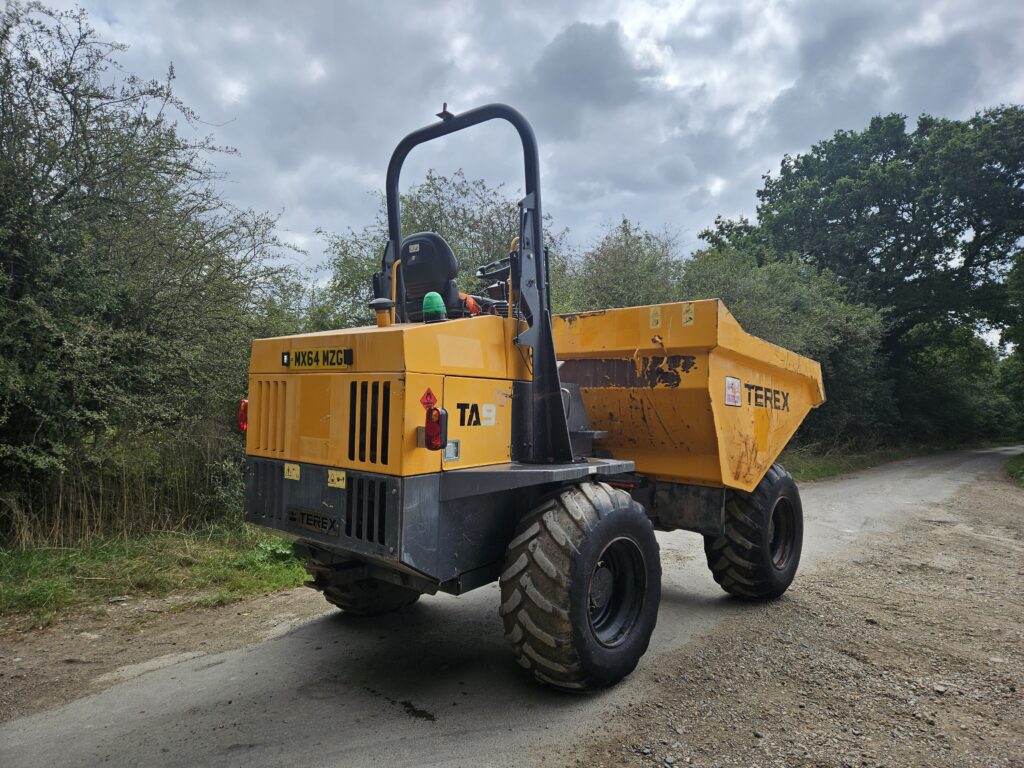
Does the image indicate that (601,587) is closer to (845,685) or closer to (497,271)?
(845,685)

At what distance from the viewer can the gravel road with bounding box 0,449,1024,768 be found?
2812 millimetres

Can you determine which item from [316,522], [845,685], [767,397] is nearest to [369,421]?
[316,522]

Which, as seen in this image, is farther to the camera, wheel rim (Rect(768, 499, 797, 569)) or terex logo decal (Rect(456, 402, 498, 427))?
wheel rim (Rect(768, 499, 797, 569))

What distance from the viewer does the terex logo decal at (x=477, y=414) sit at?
3214 mm

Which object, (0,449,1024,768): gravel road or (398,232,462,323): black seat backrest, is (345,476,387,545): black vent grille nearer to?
(0,449,1024,768): gravel road

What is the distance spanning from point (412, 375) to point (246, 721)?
1.83m

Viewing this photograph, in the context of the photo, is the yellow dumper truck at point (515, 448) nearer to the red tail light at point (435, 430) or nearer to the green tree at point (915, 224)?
the red tail light at point (435, 430)

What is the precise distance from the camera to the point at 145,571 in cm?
526

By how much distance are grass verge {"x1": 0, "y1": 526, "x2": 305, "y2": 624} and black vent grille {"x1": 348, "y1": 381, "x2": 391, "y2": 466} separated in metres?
2.67

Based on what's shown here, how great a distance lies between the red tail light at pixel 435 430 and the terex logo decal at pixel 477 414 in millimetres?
244

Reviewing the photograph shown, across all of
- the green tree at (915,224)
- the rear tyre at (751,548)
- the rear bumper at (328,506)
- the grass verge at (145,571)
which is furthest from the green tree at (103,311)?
the green tree at (915,224)

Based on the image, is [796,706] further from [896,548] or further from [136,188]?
[136,188]

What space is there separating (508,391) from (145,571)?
12.4 ft

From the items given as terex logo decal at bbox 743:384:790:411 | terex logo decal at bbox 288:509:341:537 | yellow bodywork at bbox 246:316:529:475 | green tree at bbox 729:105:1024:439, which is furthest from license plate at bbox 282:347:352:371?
green tree at bbox 729:105:1024:439
